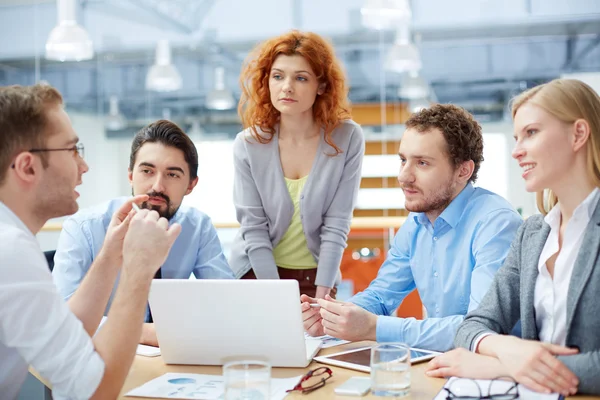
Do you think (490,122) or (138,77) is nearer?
(490,122)

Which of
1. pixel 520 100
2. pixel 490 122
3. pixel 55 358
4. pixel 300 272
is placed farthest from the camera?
pixel 490 122

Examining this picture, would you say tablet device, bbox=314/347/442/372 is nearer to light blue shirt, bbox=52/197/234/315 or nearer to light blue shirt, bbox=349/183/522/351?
light blue shirt, bbox=349/183/522/351

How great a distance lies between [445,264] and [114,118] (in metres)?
4.78

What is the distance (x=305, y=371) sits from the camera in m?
1.61

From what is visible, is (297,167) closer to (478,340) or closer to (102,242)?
(102,242)

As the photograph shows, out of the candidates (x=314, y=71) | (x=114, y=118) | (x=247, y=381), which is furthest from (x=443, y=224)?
(x=114, y=118)

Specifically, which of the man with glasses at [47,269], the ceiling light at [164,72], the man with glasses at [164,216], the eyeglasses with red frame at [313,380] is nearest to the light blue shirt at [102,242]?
the man with glasses at [164,216]

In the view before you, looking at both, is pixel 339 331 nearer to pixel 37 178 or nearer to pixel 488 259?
pixel 488 259

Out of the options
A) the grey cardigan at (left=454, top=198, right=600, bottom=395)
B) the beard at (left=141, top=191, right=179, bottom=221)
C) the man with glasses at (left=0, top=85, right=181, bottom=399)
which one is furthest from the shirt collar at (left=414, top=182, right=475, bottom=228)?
the man with glasses at (left=0, top=85, right=181, bottom=399)

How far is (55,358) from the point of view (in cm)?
129

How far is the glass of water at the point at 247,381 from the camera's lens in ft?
4.34

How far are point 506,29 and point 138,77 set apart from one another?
128 inches

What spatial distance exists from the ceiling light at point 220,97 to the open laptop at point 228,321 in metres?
4.67

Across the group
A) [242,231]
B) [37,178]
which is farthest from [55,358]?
[242,231]
